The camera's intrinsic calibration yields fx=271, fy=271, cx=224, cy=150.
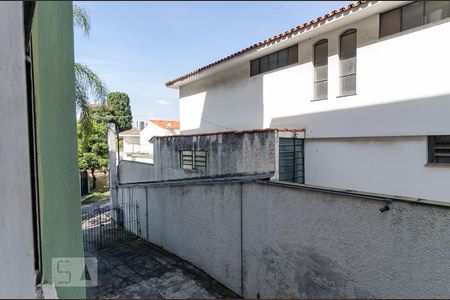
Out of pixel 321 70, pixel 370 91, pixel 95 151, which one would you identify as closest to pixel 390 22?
pixel 370 91

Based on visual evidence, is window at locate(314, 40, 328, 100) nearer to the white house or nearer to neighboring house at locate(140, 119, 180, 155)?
the white house

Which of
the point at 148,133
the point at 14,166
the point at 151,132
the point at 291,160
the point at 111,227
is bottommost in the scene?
the point at 111,227

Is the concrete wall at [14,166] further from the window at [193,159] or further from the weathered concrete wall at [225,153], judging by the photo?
the window at [193,159]

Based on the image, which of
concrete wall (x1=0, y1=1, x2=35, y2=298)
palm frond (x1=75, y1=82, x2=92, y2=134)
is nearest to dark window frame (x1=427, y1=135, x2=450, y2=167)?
concrete wall (x1=0, y1=1, x2=35, y2=298)

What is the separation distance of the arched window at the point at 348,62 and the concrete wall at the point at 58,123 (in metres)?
7.18

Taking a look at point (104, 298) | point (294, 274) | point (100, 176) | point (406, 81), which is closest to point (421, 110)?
point (406, 81)

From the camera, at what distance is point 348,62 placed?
742cm

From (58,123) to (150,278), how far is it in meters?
7.64

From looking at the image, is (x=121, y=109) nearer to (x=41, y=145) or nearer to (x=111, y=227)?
(x=111, y=227)

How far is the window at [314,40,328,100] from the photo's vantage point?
7.85m

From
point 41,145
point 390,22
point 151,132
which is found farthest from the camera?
point 151,132

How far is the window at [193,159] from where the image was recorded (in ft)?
30.3

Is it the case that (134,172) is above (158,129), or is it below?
below

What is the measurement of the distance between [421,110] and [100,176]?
2664 centimetres
